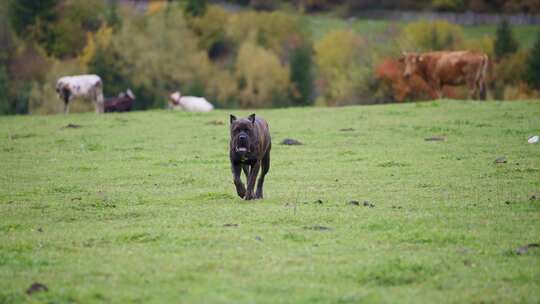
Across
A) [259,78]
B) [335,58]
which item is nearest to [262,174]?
[259,78]

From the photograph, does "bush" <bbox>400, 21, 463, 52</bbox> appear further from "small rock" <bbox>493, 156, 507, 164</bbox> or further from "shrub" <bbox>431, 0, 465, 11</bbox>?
"small rock" <bbox>493, 156, 507, 164</bbox>

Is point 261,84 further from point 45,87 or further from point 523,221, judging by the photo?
point 523,221

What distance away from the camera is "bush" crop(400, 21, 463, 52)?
7206 cm

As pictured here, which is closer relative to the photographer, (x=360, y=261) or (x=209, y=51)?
(x=360, y=261)

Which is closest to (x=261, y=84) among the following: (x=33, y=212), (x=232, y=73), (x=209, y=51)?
→ (x=232, y=73)

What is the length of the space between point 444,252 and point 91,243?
4727mm

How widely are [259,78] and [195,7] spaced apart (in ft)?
58.3

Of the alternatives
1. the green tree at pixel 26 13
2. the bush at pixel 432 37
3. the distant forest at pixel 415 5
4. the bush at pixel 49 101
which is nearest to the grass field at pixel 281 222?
the bush at pixel 49 101

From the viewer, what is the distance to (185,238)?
12180 mm

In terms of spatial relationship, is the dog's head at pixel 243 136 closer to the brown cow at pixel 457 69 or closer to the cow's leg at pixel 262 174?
the cow's leg at pixel 262 174

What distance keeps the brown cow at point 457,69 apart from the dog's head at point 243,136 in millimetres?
25456

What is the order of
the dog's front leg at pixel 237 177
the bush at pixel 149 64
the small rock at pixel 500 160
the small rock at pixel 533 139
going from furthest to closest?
1. the bush at pixel 149 64
2. the small rock at pixel 533 139
3. the small rock at pixel 500 160
4. the dog's front leg at pixel 237 177

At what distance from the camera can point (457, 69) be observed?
39.2 m

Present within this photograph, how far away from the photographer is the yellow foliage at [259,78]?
79.8 m
